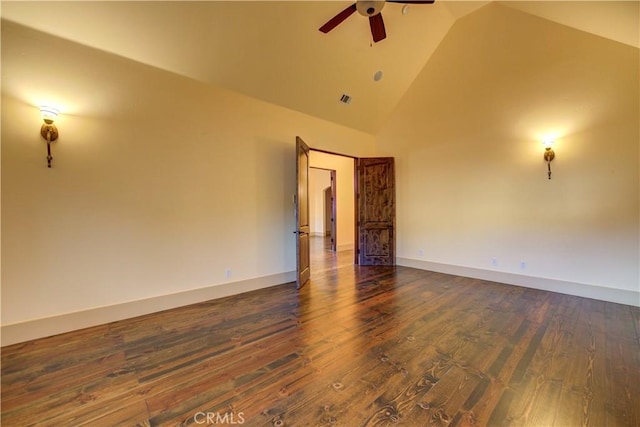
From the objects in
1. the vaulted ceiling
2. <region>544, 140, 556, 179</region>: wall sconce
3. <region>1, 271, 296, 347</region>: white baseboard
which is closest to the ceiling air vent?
the vaulted ceiling

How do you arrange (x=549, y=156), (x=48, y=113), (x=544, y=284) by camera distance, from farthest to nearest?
(x=544, y=284) < (x=549, y=156) < (x=48, y=113)

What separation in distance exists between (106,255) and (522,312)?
5086 mm

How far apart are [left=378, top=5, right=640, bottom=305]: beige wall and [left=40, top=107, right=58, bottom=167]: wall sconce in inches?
224

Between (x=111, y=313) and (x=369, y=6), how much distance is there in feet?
14.5

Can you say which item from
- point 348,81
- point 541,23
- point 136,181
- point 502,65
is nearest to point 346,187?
point 348,81

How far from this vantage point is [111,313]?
2963mm

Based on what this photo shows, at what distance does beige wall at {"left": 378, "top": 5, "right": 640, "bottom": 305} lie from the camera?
3492mm

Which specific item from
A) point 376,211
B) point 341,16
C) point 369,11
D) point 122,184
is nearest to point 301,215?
point 376,211

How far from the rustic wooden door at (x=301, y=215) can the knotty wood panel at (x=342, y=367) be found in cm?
89

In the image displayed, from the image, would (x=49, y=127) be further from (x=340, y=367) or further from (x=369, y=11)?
(x=340, y=367)

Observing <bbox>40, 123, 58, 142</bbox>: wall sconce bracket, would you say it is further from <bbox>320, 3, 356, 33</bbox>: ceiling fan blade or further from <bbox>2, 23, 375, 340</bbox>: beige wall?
<bbox>320, 3, 356, 33</bbox>: ceiling fan blade

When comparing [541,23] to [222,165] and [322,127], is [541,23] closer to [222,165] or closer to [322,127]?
[322,127]

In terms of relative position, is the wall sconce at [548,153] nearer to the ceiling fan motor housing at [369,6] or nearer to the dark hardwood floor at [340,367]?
the dark hardwood floor at [340,367]

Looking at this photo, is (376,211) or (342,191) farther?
(342,191)
